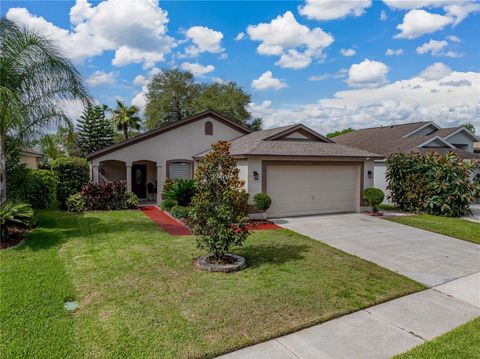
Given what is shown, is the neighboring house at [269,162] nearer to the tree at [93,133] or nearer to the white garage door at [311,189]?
the white garage door at [311,189]

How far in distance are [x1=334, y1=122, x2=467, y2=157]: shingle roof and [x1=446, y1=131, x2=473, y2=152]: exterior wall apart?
0.74 meters

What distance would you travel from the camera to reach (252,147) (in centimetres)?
1343

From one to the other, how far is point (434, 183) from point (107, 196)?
15.0 meters

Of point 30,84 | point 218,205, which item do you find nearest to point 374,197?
point 218,205

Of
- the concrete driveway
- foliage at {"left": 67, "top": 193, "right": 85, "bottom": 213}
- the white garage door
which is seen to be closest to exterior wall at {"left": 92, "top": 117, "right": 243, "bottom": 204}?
foliage at {"left": 67, "top": 193, "right": 85, "bottom": 213}

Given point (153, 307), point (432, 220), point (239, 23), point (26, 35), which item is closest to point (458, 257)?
point (432, 220)

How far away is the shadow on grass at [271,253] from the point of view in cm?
738

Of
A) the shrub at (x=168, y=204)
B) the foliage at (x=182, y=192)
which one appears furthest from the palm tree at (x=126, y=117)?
the foliage at (x=182, y=192)

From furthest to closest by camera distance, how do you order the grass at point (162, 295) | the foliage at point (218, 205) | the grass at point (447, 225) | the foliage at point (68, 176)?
the foliage at point (68, 176) < the grass at point (447, 225) < the foliage at point (218, 205) < the grass at point (162, 295)

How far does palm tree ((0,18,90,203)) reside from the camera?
8.71 m

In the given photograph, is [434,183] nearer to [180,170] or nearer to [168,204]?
[168,204]

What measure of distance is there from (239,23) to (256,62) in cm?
467

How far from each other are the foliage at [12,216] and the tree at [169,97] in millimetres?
29432

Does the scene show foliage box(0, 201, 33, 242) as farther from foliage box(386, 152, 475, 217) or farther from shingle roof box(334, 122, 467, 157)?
shingle roof box(334, 122, 467, 157)
